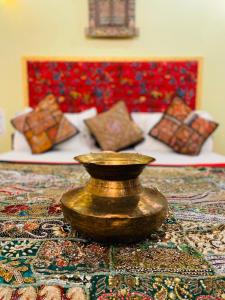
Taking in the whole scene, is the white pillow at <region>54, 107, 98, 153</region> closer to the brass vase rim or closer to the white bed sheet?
the white bed sheet

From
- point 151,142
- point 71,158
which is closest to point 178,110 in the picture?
point 151,142

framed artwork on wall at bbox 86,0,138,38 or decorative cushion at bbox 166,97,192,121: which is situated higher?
framed artwork on wall at bbox 86,0,138,38

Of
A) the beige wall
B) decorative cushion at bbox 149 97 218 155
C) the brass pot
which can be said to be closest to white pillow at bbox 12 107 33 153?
the beige wall

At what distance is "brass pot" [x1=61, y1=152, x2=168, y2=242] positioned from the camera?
77 centimetres

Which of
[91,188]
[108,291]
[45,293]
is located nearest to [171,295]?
[108,291]

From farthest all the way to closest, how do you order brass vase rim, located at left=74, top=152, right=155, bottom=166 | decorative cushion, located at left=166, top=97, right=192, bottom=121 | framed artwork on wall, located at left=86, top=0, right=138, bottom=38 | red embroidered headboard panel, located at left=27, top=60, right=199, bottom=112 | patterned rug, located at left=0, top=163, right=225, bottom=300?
red embroidered headboard panel, located at left=27, top=60, right=199, bottom=112 → framed artwork on wall, located at left=86, top=0, right=138, bottom=38 → decorative cushion, located at left=166, top=97, right=192, bottom=121 → brass vase rim, located at left=74, top=152, right=155, bottom=166 → patterned rug, located at left=0, top=163, right=225, bottom=300

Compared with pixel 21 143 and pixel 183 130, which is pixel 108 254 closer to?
pixel 183 130

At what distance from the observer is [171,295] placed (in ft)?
2.04

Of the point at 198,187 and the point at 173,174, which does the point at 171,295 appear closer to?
the point at 198,187

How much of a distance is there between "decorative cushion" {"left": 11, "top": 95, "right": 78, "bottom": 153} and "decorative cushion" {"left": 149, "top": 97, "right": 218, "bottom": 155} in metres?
0.87

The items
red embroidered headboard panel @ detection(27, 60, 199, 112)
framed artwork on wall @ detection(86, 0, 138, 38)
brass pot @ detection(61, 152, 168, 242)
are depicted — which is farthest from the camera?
red embroidered headboard panel @ detection(27, 60, 199, 112)

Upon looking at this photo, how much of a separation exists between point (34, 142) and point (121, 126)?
2.80 ft

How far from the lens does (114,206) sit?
80 cm

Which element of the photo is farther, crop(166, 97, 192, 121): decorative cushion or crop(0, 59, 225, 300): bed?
crop(166, 97, 192, 121): decorative cushion
